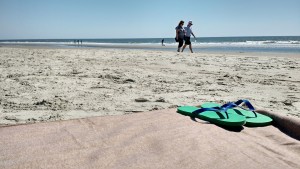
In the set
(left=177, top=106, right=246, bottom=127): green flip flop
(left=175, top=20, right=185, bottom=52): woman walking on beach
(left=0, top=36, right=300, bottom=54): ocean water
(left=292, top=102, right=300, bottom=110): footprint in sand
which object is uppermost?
(left=175, top=20, right=185, bottom=52): woman walking on beach

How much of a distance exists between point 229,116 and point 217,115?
9 cm

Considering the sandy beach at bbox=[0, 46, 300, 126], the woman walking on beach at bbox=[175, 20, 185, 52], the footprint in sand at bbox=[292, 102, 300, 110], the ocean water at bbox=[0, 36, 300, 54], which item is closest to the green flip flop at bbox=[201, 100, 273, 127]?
the sandy beach at bbox=[0, 46, 300, 126]

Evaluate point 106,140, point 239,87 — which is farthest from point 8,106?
point 239,87

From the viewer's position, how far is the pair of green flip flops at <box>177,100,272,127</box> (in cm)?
202

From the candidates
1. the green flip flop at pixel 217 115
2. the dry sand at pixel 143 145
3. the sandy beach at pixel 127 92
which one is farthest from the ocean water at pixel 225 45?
the dry sand at pixel 143 145

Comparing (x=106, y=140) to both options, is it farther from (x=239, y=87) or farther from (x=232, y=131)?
(x=239, y=87)

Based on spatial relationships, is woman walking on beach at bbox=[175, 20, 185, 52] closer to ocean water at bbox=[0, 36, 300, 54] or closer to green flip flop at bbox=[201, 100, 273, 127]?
ocean water at bbox=[0, 36, 300, 54]

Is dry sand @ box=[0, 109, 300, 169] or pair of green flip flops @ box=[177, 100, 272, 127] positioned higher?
pair of green flip flops @ box=[177, 100, 272, 127]

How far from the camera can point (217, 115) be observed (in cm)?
217

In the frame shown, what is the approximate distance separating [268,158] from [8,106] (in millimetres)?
2335

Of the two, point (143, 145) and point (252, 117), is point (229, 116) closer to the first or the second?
point (252, 117)

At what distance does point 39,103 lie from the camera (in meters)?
2.85

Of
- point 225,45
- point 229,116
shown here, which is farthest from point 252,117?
point 225,45

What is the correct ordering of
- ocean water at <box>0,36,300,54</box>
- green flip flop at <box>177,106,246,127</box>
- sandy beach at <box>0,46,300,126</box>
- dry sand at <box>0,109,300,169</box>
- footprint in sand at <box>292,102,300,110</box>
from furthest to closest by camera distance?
ocean water at <box>0,36,300,54</box> < footprint in sand at <box>292,102,300,110</box> < sandy beach at <box>0,46,300,126</box> < green flip flop at <box>177,106,246,127</box> < dry sand at <box>0,109,300,169</box>
